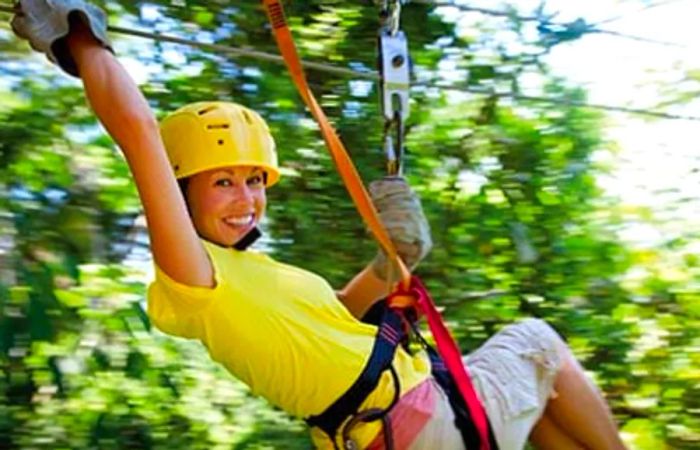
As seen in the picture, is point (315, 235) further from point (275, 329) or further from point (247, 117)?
point (275, 329)

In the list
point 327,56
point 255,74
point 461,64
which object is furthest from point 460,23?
point 255,74

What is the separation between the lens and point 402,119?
1.88m

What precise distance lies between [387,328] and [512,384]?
23 cm

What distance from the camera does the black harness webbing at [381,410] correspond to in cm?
170

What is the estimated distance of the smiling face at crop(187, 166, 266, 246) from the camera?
1.72m

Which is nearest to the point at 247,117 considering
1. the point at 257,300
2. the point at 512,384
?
the point at 257,300

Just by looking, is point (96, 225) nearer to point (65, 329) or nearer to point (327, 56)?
point (65, 329)

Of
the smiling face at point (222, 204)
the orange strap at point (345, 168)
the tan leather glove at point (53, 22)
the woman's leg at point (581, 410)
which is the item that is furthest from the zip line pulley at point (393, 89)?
the tan leather glove at point (53, 22)

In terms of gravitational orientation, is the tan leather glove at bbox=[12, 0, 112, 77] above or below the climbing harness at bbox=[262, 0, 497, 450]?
above

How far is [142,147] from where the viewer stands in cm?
150

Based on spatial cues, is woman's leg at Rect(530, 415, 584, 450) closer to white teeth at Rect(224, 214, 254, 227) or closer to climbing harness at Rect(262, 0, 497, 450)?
climbing harness at Rect(262, 0, 497, 450)

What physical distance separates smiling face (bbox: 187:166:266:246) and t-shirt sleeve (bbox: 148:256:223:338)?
13 centimetres

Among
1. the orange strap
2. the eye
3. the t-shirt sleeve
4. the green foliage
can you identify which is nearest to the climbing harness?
the orange strap

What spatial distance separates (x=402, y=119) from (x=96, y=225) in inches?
31.9
